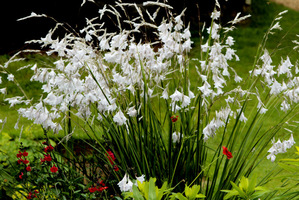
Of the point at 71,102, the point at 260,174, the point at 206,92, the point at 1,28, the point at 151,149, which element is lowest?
the point at 260,174

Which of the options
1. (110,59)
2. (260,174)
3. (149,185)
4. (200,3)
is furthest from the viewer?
(200,3)

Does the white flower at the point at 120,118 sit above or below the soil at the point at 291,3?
above

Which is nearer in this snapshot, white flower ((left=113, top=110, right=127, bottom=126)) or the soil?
white flower ((left=113, top=110, right=127, bottom=126))

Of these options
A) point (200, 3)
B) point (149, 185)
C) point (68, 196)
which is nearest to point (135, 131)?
point (68, 196)

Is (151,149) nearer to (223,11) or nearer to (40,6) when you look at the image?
(40,6)

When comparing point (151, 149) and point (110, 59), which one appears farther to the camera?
point (151, 149)

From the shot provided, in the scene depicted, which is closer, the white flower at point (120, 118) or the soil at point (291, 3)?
the white flower at point (120, 118)

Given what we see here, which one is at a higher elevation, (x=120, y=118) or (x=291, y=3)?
(x=120, y=118)

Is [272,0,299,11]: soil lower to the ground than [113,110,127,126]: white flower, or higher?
lower

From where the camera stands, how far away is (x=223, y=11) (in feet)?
32.3

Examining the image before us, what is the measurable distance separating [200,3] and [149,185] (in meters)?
8.52

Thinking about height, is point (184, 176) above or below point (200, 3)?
above

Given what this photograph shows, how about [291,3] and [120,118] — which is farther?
[291,3]

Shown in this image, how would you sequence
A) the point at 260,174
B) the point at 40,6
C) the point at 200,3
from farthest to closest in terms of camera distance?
the point at 200,3
the point at 40,6
the point at 260,174
